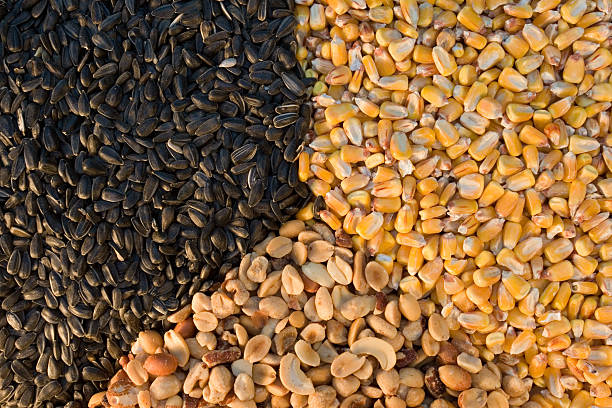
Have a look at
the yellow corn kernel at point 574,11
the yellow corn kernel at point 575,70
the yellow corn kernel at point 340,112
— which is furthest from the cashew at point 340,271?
the yellow corn kernel at point 574,11

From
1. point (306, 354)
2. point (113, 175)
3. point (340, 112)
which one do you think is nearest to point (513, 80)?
point (340, 112)

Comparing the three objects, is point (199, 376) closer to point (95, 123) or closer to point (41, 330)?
point (41, 330)

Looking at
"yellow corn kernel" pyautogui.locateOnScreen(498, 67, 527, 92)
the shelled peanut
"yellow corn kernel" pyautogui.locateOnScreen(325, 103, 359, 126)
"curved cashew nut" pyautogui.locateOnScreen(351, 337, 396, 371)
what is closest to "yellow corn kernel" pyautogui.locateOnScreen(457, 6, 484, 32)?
the shelled peanut

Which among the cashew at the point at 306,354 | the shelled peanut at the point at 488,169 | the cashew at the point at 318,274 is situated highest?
the shelled peanut at the point at 488,169

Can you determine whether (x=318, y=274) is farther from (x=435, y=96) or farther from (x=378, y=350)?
(x=435, y=96)

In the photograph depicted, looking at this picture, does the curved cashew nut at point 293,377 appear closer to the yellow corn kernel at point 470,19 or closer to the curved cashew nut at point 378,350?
the curved cashew nut at point 378,350

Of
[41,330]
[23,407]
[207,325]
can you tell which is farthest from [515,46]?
[23,407]

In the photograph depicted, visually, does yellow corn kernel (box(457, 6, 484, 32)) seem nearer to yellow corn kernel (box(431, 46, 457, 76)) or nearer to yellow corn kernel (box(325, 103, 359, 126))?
yellow corn kernel (box(431, 46, 457, 76))
